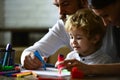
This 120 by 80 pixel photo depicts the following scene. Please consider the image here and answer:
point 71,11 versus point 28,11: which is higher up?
point 28,11

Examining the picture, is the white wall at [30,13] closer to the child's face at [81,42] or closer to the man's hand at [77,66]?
the child's face at [81,42]

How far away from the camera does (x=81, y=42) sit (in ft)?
4.80

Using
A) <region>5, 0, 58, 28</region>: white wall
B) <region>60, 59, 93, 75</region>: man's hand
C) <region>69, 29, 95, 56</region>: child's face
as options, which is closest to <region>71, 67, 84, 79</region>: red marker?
<region>60, 59, 93, 75</region>: man's hand

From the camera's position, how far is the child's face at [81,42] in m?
1.45

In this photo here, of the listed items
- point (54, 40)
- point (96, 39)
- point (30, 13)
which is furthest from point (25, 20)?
point (96, 39)

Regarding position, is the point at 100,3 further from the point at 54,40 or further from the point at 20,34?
the point at 20,34

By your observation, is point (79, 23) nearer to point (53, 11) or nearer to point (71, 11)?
point (71, 11)

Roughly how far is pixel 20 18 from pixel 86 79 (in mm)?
2281

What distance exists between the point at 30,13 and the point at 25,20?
4.0 inches

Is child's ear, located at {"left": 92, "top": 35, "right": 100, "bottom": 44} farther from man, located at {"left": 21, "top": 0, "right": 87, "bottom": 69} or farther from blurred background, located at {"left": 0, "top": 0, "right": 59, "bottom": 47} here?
blurred background, located at {"left": 0, "top": 0, "right": 59, "bottom": 47}

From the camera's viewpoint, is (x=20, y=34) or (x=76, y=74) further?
(x=20, y=34)

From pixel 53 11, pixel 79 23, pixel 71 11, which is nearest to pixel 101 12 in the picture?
pixel 79 23

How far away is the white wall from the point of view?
3297 mm

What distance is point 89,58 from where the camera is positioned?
146 cm
